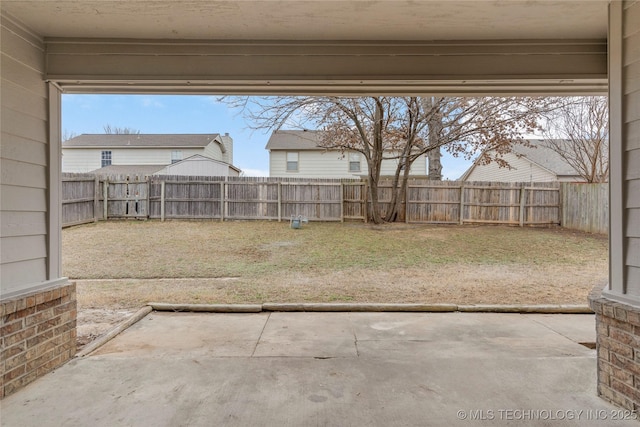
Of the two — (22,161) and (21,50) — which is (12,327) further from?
(21,50)

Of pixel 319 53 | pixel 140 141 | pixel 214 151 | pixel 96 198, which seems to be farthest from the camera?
pixel 214 151

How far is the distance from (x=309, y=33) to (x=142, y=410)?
2.75m

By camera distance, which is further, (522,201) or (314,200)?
(314,200)

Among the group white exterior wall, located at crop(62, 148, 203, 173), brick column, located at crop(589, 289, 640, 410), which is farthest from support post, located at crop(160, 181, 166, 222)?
brick column, located at crop(589, 289, 640, 410)

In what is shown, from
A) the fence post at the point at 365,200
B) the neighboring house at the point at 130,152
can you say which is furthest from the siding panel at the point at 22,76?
the neighboring house at the point at 130,152

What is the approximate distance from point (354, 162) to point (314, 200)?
5.92 metres

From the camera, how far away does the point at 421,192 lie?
37.1ft

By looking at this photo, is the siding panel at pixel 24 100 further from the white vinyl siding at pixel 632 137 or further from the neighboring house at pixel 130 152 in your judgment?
the neighboring house at pixel 130 152

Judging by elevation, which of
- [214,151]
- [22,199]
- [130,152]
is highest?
[214,151]

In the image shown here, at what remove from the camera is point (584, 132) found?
40.0ft

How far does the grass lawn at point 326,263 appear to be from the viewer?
5.02 m

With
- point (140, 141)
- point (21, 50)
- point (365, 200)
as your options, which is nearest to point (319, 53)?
point (21, 50)

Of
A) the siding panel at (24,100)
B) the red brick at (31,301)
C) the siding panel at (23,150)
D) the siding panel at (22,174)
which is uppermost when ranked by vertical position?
the siding panel at (24,100)

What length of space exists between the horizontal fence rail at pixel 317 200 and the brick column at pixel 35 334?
28.0 feet
